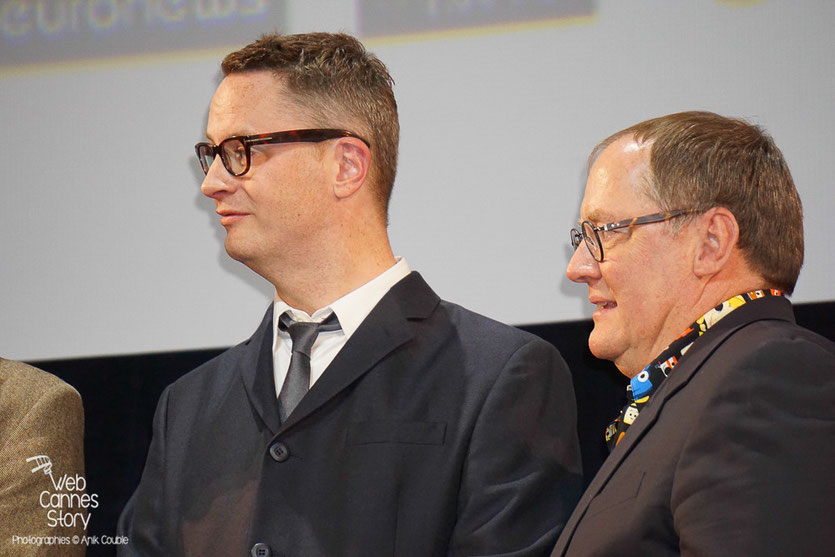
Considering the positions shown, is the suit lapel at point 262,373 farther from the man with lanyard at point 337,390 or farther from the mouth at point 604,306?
the mouth at point 604,306

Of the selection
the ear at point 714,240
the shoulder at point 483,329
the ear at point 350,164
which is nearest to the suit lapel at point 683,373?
the ear at point 714,240

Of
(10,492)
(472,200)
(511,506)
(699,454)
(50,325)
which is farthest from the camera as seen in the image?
(50,325)

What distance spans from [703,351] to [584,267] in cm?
47

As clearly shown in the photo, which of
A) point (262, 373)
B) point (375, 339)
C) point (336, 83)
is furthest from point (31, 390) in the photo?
point (336, 83)

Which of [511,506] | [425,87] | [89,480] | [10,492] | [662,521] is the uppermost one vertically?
[425,87]

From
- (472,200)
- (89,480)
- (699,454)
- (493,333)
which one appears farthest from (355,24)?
(699,454)

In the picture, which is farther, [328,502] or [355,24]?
[355,24]

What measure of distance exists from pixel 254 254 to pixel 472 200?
2.26 feet

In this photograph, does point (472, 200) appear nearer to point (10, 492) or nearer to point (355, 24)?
point (355, 24)

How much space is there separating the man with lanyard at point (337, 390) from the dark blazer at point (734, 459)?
365mm

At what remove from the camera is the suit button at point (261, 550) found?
6.43ft

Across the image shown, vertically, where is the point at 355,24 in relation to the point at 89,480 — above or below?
above

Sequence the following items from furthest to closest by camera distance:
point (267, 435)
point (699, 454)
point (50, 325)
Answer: point (50, 325) → point (267, 435) → point (699, 454)

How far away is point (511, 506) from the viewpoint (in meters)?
1.89
